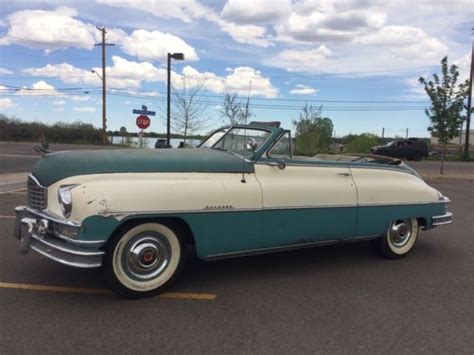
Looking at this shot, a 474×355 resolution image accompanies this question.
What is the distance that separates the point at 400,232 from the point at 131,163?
11.9 feet

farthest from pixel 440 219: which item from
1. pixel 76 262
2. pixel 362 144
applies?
pixel 362 144

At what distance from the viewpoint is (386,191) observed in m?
5.93

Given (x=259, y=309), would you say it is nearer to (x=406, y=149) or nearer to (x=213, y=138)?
(x=213, y=138)

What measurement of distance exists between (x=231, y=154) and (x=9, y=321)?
2642 mm

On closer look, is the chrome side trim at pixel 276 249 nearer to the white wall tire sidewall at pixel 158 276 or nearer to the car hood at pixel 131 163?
the white wall tire sidewall at pixel 158 276

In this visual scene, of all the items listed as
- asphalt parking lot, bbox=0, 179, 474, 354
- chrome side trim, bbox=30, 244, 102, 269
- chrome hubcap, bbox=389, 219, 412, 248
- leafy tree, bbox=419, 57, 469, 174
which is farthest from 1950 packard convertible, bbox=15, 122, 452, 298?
leafy tree, bbox=419, 57, 469, 174

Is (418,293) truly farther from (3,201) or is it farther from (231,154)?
(3,201)

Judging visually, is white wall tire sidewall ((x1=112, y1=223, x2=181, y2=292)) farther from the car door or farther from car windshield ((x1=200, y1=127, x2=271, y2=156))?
car windshield ((x1=200, y1=127, x2=271, y2=156))

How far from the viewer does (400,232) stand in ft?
20.3

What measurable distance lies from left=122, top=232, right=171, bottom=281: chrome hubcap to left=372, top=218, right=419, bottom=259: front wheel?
2.92 meters

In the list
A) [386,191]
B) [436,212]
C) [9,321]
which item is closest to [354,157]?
[386,191]

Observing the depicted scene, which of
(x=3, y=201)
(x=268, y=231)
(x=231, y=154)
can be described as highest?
(x=231, y=154)

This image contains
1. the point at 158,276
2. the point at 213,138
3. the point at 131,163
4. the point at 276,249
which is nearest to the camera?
the point at 131,163

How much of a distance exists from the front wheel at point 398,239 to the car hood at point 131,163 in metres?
2.23
